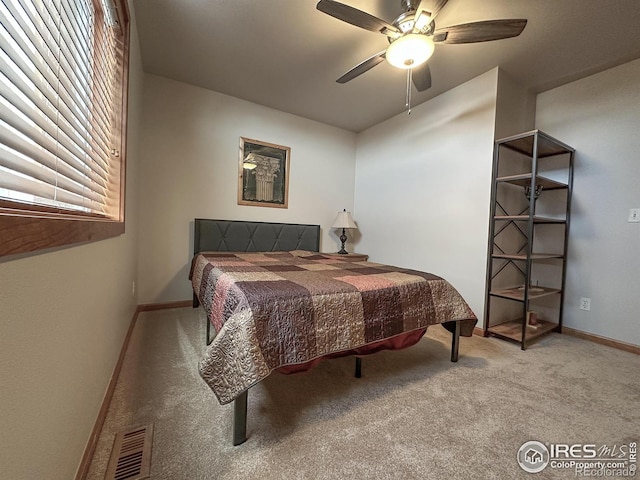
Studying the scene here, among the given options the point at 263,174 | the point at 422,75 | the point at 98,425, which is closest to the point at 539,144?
the point at 422,75

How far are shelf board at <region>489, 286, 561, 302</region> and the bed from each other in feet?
2.46

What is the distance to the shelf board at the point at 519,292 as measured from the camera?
89.5 inches

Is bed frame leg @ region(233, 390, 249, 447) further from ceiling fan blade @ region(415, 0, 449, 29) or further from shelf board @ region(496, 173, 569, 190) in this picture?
shelf board @ region(496, 173, 569, 190)

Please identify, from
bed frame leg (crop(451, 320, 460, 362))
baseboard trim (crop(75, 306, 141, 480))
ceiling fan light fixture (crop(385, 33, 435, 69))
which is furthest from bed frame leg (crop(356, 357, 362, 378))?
ceiling fan light fixture (crop(385, 33, 435, 69))

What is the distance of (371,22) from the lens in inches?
61.5

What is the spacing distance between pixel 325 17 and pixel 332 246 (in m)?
2.77

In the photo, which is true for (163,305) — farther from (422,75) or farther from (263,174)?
(422,75)

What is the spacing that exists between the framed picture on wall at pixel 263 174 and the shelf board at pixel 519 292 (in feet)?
8.63

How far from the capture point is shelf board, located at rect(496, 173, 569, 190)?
2266mm

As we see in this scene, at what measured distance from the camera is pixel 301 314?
47.5 inches

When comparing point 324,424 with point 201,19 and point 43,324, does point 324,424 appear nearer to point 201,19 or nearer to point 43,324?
point 43,324

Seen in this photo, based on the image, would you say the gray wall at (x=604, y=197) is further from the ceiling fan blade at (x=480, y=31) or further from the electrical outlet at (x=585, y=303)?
the ceiling fan blade at (x=480, y=31)

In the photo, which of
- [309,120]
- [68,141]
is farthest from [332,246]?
[68,141]

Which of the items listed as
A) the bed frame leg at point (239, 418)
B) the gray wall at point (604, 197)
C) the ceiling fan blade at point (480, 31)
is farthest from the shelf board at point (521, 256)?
the bed frame leg at point (239, 418)
